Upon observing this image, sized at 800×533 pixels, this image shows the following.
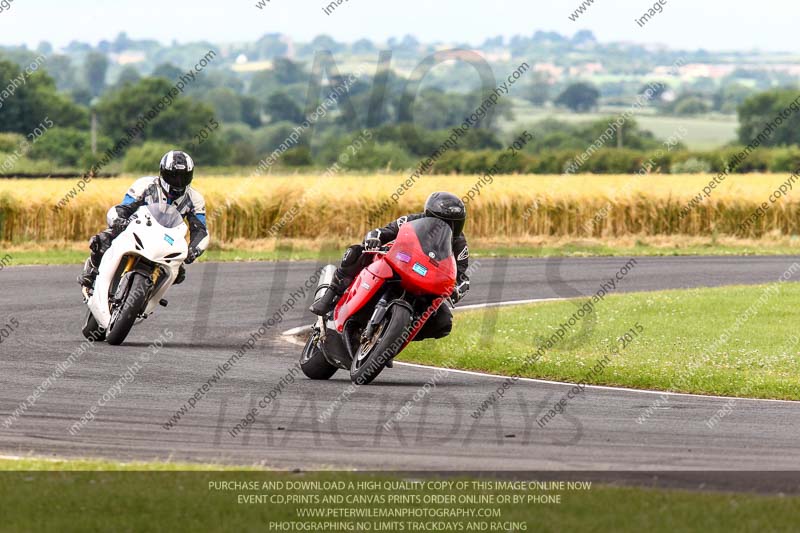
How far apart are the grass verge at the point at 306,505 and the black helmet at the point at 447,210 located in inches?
187

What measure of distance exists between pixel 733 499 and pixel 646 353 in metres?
8.22

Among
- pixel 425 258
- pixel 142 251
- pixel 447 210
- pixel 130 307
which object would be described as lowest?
pixel 130 307

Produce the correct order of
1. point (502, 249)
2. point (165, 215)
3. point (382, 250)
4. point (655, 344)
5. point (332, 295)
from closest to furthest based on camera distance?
point (382, 250), point (332, 295), point (165, 215), point (655, 344), point (502, 249)

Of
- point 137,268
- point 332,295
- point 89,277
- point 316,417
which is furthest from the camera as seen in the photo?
point 89,277

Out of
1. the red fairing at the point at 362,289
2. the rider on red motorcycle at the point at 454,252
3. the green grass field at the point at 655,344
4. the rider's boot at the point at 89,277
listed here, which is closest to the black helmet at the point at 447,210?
the rider on red motorcycle at the point at 454,252

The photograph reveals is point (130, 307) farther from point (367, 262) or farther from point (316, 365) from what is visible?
point (367, 262)

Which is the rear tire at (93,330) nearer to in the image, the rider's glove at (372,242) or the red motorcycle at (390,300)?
the red motorcycle at (390,300)

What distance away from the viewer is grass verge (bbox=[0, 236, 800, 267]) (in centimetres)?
3100

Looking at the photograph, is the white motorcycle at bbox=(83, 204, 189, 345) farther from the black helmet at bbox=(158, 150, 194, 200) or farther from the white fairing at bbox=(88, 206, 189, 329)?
the black helmet at bbox=(158, 150, 194, 200)

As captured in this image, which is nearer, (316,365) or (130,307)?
(316,365)

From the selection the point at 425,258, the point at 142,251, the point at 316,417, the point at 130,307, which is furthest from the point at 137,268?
the point at 316,417

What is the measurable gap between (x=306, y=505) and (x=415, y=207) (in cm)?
2861

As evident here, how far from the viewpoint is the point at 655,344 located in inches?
677

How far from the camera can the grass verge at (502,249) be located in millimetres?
31000
